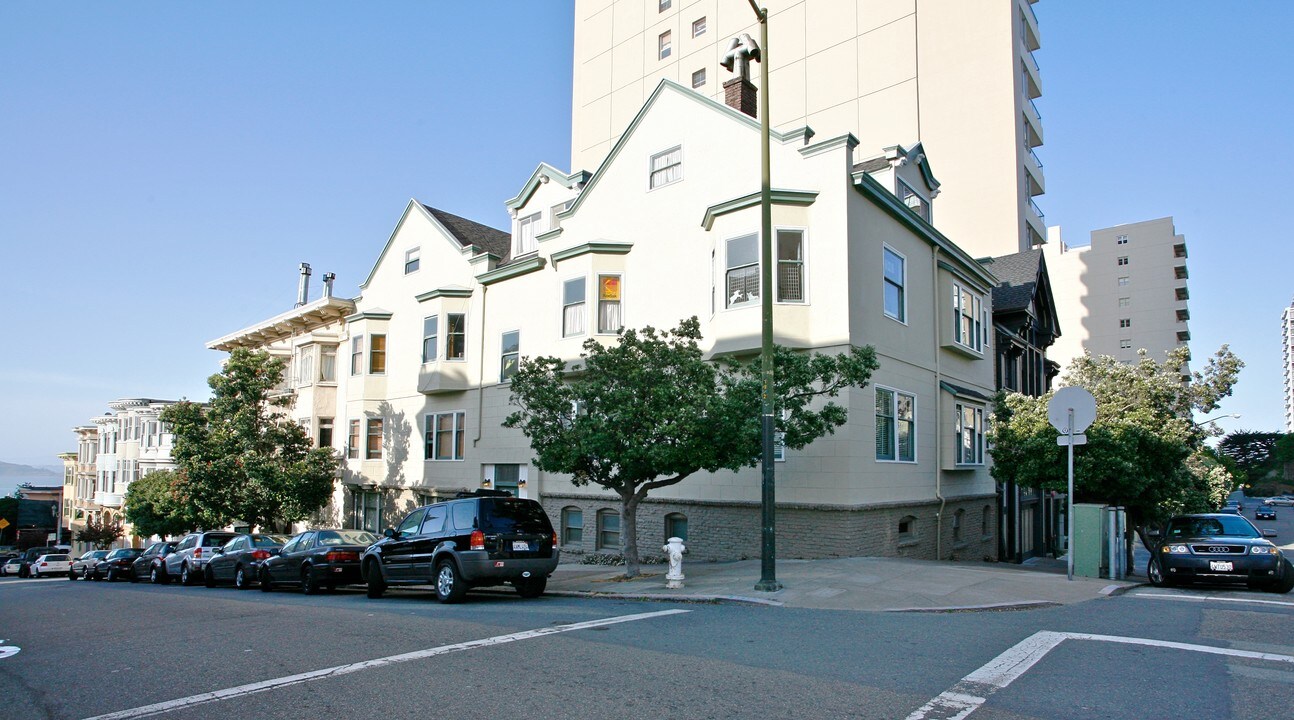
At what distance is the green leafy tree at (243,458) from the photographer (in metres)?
28.8

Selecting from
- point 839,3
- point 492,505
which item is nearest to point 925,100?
point 839,3

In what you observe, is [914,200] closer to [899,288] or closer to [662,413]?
[899,288]

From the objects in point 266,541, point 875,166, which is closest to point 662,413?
point 875,166

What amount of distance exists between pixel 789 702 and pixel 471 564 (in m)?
7.86

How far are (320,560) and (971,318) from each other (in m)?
17.5

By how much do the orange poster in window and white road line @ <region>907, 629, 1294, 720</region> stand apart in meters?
13.9

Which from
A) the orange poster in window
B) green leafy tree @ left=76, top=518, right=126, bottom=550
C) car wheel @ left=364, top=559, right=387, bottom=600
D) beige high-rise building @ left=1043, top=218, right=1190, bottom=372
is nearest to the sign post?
the orange poster in window

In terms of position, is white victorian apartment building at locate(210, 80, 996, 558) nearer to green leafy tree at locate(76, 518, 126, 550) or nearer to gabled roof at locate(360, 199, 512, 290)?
gabled roof at locate(360, 199, 512, 290)

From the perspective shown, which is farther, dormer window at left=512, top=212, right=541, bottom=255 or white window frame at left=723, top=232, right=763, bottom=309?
dormer window at left=512, top=212, right=541, bottom=255

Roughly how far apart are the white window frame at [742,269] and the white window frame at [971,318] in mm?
6736

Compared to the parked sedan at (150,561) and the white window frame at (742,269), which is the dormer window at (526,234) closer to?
the white window frame at (742,269)

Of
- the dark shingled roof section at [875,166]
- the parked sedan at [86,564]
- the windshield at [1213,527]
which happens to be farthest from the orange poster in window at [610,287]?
the parked sedan at [86,564]

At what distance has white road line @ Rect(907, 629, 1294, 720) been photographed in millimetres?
5820

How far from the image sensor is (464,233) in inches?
1118
